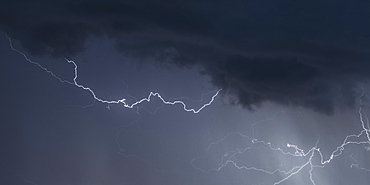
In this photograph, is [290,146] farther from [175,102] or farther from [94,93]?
[94,93]

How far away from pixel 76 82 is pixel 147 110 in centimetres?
238

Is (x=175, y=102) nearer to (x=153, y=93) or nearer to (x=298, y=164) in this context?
(x=153, y=93)

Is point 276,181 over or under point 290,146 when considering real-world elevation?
under

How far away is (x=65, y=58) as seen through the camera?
609 inches

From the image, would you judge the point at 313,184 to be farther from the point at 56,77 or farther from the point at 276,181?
the point at 56,77

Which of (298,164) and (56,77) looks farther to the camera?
(298,164)

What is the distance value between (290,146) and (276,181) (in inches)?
48.2

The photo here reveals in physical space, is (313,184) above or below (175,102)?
below

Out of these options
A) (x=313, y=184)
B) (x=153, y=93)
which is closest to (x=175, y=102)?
(x=153, y=93)

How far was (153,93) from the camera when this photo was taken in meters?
16.0

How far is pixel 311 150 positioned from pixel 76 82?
26.0 ft

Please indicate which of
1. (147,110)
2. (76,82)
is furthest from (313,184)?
(76,82)

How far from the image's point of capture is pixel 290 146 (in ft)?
53.4

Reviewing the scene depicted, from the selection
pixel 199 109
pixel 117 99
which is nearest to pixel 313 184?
pixel 199 109
